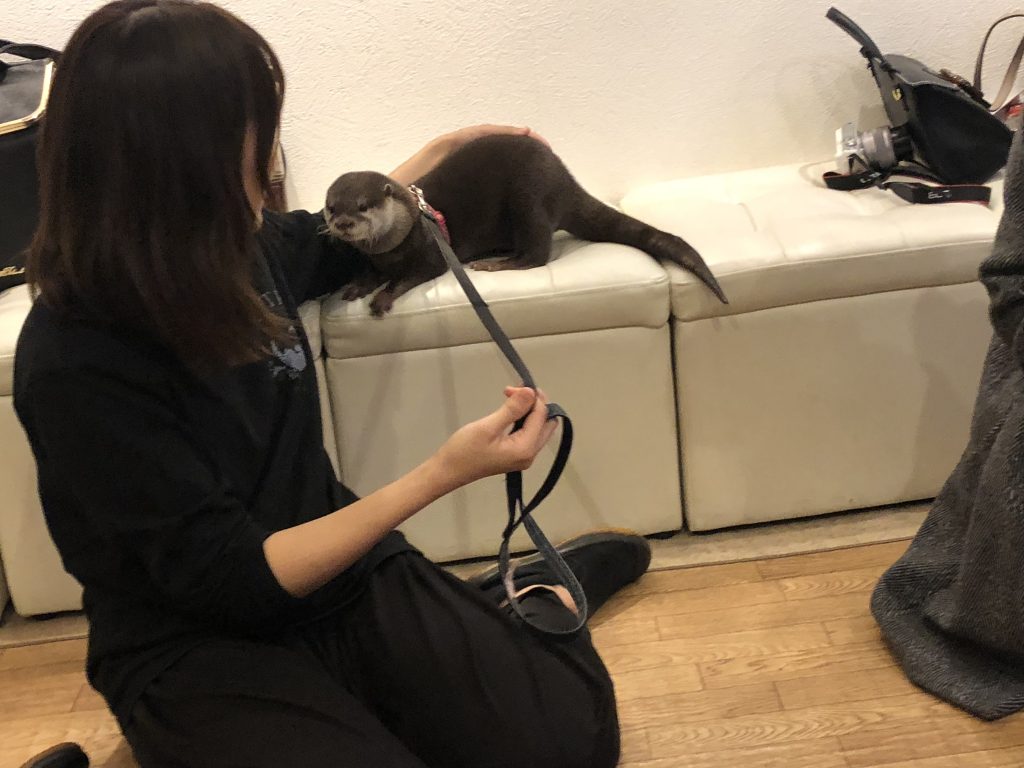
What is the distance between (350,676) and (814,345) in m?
0.90

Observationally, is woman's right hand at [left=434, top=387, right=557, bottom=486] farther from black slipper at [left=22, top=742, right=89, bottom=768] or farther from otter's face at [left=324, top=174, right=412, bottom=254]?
black slipper at [left=22, top=742, right=89, bottom=768]

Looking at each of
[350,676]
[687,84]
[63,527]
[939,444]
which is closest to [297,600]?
[350,676]

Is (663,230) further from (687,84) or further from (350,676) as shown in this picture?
(350,676)

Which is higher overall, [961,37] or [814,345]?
[961,37]

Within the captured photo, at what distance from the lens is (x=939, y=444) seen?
1657 millimetres

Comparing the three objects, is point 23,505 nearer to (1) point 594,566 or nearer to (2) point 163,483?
(2) point 163,483

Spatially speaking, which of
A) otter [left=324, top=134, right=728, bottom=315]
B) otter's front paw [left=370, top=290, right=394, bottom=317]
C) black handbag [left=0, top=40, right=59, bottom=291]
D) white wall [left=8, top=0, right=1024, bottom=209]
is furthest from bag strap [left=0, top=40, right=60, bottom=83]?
otter's front paw [left=370, top=290, right=394, bottom=317]

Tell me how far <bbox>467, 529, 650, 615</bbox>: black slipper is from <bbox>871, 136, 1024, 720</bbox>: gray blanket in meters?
0.37

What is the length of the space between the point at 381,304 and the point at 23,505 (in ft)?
2.22

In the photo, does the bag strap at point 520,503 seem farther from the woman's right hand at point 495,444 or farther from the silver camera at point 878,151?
the silver camera at point 878,151

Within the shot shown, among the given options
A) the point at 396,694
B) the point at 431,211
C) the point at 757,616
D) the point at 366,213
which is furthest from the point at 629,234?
the point at 396,694

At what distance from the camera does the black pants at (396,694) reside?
1.05 metres

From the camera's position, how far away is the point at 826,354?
5.20 feet

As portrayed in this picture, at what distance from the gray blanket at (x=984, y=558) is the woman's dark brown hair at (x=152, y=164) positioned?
0.91m
